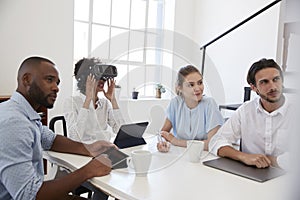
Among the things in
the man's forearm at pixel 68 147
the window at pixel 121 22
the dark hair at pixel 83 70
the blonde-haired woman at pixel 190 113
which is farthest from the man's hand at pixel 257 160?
the window at pixel 121 22

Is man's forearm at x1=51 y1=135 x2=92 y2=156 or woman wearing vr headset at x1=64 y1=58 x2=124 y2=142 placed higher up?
woman wearing vr headset at x1=64 y1=58 x2=124 y2=142

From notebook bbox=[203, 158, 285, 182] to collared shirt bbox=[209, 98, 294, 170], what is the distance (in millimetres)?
139

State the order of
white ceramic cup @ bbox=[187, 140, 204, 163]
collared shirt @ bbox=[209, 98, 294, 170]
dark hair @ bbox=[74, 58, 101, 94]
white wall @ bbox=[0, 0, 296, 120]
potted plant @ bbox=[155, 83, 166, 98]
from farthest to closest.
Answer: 1. white wall @ bbox=[0, 0, 296, 120]
2. potted plant @ bbox=[155, 83, 166, 98]
3. dark hair @ bbox=[74, 58, 101, 94]
4. collared shirt @ bbox=[209, 98, 294, 170]
5. white ceramic cup @ bbox=[187, 140, 204, 163]

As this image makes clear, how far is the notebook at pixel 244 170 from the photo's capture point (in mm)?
1113

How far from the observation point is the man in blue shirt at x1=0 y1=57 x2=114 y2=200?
0.95 meters

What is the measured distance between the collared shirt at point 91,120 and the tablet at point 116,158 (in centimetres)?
28

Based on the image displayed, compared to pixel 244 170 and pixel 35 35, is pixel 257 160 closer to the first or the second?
pixel 244 170

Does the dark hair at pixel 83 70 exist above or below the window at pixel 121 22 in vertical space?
below

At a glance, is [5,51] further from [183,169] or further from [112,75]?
[183,169]

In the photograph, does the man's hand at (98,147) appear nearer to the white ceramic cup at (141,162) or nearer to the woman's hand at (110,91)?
the white ceramic cup at (141,162)

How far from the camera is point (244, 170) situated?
3.87 ft

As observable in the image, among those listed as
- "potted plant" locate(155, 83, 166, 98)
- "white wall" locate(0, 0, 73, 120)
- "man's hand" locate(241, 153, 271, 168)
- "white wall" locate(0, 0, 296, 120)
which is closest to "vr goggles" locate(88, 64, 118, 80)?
"white wall" locate(0, 0, 296, 120)

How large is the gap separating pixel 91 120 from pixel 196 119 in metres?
0.64

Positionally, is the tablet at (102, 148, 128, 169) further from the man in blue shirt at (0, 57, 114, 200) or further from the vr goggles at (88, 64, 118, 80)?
the vr goggles at (88, 64, 118, 80)
